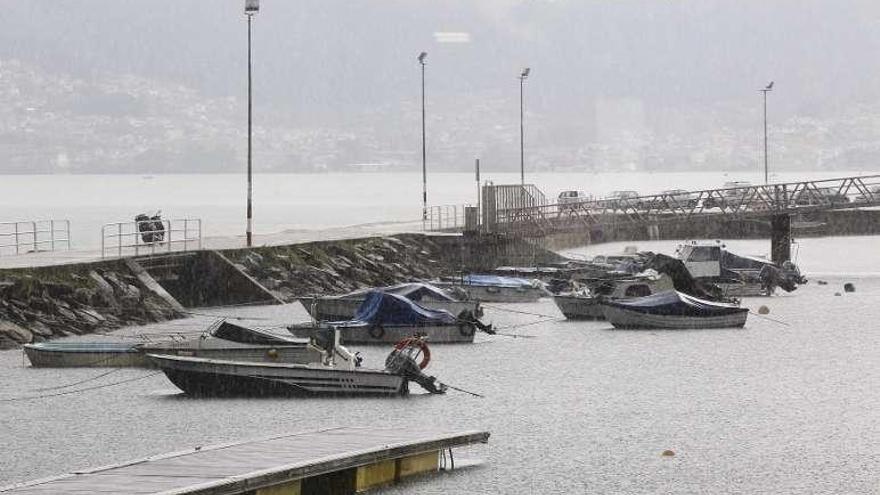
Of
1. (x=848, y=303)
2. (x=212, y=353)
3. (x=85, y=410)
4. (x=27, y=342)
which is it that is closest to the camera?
(x=85, y=410)

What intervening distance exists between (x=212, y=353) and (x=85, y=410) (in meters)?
4.70

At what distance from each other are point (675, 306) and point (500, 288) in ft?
45.5

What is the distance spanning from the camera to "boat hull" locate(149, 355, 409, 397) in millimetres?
43750

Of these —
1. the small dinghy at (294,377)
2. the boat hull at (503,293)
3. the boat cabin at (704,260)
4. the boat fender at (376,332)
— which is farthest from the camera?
the boat cabin at (704,260)

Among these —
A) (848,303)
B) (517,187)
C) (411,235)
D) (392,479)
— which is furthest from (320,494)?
(517,187)

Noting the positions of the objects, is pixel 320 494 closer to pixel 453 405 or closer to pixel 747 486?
pixel 747 486

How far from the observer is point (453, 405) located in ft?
144

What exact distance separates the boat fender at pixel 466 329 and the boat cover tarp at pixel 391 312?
1.05 m

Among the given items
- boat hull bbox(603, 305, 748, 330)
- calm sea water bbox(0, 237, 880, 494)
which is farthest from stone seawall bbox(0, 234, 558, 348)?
boat hull bbox(603, 305, 748, 330)

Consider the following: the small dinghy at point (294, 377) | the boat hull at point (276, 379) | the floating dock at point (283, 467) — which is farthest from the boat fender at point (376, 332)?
the floating dock at point (283, 467)

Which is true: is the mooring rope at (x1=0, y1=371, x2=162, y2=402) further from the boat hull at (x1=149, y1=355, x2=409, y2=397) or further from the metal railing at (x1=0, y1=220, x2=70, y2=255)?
the metal railing at (x1=0, y1=220, x2=70, y2=255)

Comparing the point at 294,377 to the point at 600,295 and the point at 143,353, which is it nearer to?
the point at 143,353

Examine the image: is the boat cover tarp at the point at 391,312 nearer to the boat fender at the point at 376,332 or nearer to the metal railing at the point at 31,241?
the boat fender at the point at 376,332

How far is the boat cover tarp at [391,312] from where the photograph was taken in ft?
187
